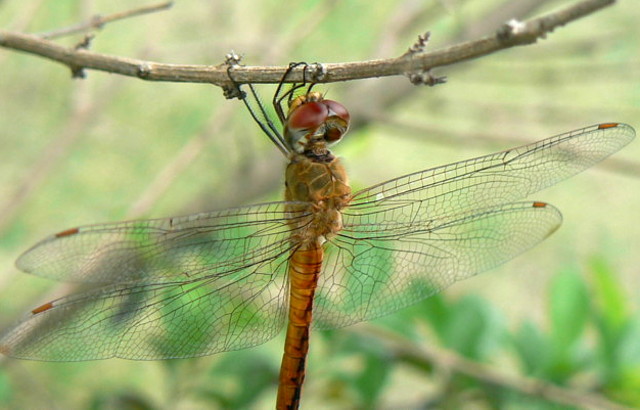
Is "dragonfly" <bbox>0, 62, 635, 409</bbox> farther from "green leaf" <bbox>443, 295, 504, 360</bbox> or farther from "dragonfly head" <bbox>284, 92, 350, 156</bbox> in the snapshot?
"green leaf" <bbox>443, 295, 504, 360</bbox>

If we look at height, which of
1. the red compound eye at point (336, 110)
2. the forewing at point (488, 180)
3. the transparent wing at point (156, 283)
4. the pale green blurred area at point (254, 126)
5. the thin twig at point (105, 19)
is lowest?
the transparent wing at point (156, 283)

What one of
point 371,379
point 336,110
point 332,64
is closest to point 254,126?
point 371,379

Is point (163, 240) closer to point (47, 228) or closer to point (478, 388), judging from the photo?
point (478, 388)

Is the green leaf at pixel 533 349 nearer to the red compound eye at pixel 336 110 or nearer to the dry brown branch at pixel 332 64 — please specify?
the red compound eye at pixel 336 110

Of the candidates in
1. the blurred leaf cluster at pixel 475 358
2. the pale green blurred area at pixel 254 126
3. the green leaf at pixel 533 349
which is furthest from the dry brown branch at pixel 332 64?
the pale green blurred area at pixel 254 126

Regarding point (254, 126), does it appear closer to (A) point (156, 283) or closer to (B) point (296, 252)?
(B) point (296, 252)

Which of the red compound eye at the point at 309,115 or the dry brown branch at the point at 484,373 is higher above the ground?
the red compound eye at the point at 309,115
